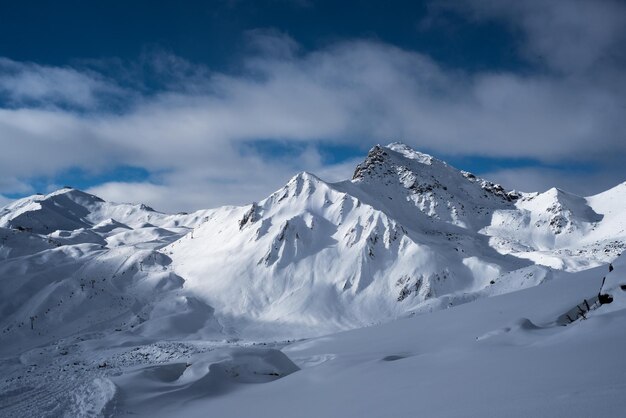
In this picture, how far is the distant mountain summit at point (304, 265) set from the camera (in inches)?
2105

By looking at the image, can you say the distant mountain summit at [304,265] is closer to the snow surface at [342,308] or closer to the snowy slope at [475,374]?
the snow surface at [342,308]

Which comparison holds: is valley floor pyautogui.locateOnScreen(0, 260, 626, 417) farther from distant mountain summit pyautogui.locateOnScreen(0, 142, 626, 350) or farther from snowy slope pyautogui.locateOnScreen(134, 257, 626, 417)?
distant mountain summit pyautogui.locateOnScreen(0, 142, 626, 350)

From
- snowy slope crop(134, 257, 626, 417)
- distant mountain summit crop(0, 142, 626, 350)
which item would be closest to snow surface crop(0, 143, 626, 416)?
snowy slope crop(134, 257, 626, 417)

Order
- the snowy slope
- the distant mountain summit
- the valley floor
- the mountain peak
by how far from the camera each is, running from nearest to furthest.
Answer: the snowy slope
the valley floor
the distant mountain summit
the mountain peak

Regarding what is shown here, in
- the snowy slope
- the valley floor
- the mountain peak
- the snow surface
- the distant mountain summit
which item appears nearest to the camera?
the snowy slope

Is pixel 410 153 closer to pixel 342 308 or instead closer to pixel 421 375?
pixel 342 308

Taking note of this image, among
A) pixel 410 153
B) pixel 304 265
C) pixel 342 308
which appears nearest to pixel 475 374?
pixel 342 308

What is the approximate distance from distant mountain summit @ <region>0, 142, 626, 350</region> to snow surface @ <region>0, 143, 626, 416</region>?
13.0 inches

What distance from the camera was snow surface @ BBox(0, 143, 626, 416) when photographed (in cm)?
758

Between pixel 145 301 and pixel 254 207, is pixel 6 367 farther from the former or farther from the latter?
pixel 254 207

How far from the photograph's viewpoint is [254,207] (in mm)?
78312

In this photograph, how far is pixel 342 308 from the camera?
187 ft

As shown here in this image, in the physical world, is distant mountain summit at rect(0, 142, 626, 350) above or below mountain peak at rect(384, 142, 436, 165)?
below

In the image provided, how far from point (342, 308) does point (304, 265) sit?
11206 mm
